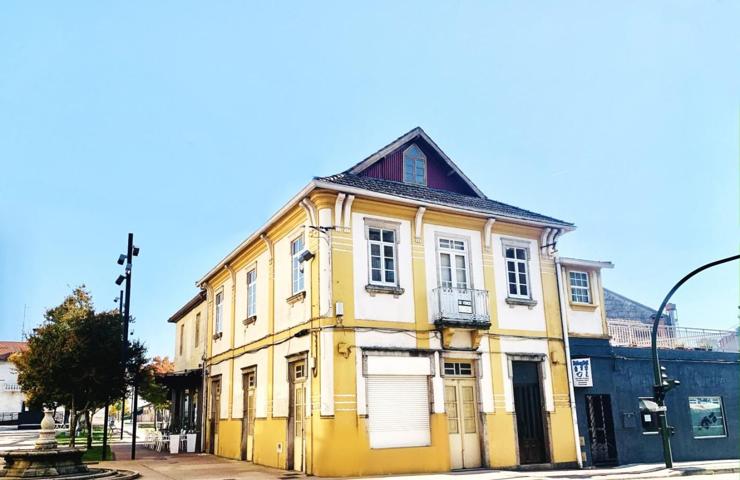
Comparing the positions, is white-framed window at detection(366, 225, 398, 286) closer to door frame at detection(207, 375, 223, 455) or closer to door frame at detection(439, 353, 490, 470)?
door frame at detection(439, 353, 490, 470)

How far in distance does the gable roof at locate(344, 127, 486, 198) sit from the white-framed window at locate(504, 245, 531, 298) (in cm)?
224

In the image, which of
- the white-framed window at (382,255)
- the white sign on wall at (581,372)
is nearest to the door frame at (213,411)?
the white-framed window at (382,255)

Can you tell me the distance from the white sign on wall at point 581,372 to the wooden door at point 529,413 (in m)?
1.23

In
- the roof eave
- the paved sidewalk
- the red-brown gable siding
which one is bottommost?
the paved sidewalk

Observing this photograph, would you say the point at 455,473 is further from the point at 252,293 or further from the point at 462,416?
the point at 252,293

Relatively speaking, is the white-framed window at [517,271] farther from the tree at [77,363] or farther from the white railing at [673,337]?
the tree at [77,363]

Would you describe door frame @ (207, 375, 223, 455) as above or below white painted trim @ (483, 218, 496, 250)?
below

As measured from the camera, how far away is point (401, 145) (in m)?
19.5

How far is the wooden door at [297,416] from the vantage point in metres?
16.5

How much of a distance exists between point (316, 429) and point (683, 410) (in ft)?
41.6

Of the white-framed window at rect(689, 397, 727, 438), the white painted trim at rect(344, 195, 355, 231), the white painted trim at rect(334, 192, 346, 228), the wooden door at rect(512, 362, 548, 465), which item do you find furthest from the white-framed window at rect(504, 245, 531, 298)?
the white-framed window at rect(689, 397, 727, 438)

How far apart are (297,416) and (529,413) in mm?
6425

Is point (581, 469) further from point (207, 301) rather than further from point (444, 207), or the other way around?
point (207, 301)

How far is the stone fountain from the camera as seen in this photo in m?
13.9
